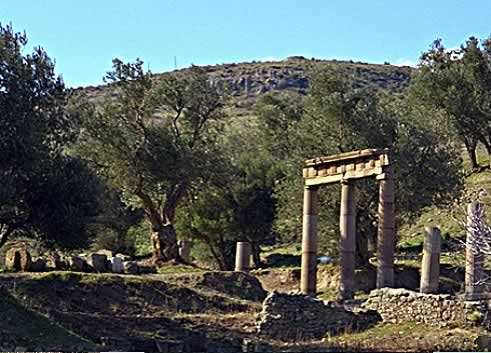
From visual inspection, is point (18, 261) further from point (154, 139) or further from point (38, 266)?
point (154, 139)

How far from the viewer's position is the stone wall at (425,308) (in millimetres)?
24688

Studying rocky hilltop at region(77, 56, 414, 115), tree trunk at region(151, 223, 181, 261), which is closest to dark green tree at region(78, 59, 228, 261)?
tree trunk at region(151, 223, 181, 261)

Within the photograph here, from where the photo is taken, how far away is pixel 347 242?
105ft

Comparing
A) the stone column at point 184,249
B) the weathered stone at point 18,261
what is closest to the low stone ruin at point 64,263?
the weathered stone at point 18,261

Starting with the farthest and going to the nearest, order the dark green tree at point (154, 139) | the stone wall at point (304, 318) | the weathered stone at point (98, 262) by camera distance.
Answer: the dark green tree at point (154, 139) → the weathered stone at point (98, 262) → the stone wall at point (304, 318)

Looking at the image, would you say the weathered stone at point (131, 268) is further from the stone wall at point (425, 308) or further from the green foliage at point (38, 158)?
the stone wall at point (425, 308)

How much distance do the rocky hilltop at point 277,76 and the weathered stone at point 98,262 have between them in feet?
255

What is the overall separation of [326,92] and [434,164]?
19.5 feet

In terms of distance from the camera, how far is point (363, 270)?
39.9 m

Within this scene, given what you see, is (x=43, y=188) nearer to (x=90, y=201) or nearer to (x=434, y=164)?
(x=90, y=201)

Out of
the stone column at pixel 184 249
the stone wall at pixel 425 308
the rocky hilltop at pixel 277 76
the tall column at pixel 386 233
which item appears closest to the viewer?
the stone wall at pixel 425 308

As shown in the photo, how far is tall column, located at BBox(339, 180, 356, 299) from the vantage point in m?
A: 31.8

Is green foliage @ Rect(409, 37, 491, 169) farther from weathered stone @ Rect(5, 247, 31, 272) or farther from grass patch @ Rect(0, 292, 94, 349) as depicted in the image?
grass patch @ Rect(0, 292, 94, 349)

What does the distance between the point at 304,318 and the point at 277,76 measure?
99.3 meters
